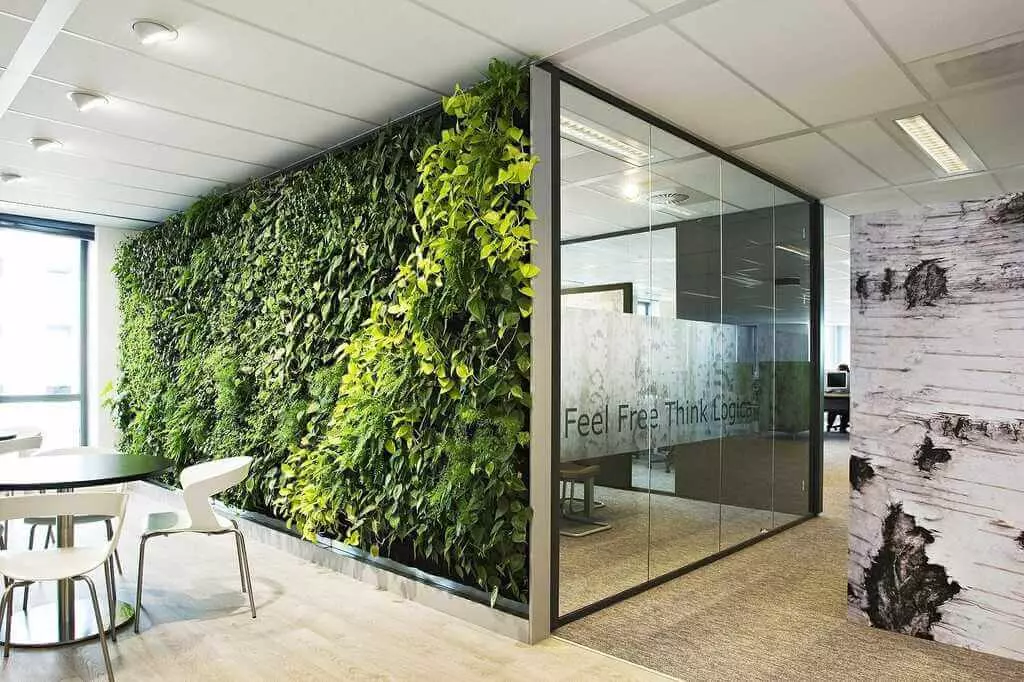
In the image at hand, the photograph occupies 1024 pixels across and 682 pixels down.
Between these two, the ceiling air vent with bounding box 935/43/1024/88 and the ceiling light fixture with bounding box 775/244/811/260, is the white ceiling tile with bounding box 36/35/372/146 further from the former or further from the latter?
the ceiling light fixture with bounding box 775/244/811/260

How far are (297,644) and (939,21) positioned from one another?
12.9 ft

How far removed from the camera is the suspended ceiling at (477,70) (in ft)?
9.55

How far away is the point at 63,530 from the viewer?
330cm

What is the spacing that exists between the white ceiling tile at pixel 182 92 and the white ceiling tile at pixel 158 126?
13 cm

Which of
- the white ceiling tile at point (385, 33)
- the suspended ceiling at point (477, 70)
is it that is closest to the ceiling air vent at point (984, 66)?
the suspended ceiling at point (477, 70)

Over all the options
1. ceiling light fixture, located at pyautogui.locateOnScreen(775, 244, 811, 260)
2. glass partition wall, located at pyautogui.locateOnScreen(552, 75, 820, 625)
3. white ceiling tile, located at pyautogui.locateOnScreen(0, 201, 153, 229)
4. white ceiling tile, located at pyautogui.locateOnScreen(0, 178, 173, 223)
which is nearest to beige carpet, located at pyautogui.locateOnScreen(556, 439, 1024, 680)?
glass partition wall, located at pyautogui.locateOnScreen(552, 75, 820, 625)

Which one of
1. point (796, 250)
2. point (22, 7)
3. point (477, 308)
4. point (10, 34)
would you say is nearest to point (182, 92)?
point (10, 34)

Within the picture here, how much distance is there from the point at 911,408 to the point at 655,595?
167cm

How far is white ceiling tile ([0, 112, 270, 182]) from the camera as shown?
4301 mm

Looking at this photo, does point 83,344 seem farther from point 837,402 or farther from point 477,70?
point 837,402

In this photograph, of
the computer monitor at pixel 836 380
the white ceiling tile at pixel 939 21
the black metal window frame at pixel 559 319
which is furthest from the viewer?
the computer monitor at pixel 836 380

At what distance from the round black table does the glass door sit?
160 inches

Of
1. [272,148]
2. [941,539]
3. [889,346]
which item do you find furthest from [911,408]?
[272,148]

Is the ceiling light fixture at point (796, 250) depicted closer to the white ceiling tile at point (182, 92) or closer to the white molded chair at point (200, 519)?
the white ceiling tile at point (182, 92)
